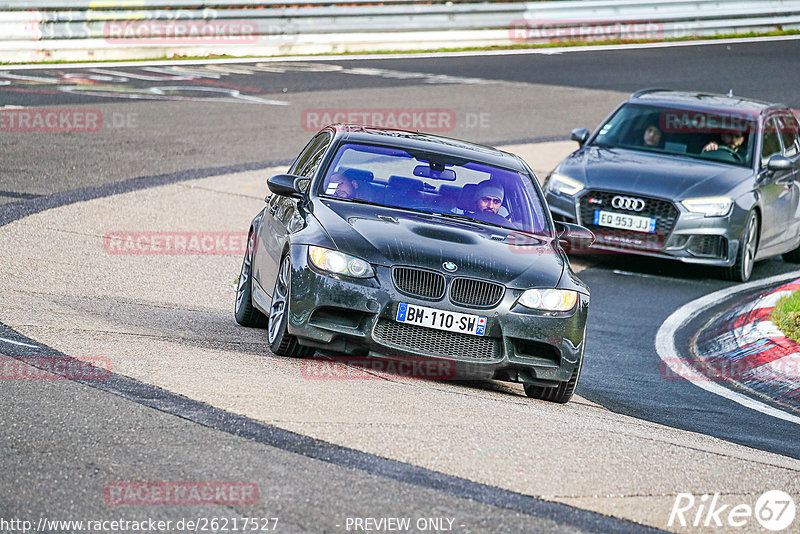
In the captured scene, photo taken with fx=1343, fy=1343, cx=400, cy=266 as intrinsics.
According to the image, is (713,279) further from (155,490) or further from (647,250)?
(155,490)

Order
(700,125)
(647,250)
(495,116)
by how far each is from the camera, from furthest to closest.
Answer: (495,116), (700,125), (647,250)

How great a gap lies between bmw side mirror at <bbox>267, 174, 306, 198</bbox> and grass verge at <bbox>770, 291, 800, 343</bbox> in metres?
4.17

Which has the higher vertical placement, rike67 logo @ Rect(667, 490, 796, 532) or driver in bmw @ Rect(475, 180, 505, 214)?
driver in bmw @ Rect(475, 180, 505, 214)

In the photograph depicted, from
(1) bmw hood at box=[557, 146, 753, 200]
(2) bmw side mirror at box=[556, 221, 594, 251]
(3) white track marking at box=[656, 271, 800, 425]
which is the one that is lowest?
(3) white track marking at box=[656, 271, 800, 425]

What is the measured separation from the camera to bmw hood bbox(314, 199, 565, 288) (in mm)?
7996

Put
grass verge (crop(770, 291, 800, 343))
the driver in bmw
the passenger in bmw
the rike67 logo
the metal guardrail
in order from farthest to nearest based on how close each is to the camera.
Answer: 1. the metal guardrail
2. grass verge (crop(770, 291, 800, 343))
3. the driver in bmw
4. the passenger in bmw
5. the rike67 logo

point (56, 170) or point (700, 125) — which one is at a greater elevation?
point (700, 125)

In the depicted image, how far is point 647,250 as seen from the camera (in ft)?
44.1

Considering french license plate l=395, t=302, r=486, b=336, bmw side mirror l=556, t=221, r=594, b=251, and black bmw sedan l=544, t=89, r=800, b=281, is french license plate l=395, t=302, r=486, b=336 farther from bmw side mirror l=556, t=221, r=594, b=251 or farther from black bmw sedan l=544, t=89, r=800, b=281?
black bmw sedan l=544, t=89, r=800, b=281

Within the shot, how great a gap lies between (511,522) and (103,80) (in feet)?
61.4

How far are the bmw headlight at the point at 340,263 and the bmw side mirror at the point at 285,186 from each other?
97 cm

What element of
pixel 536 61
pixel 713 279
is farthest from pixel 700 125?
pixel 536 61

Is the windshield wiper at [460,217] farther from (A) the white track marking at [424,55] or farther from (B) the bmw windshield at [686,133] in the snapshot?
(A) the white track marking at [424,55]

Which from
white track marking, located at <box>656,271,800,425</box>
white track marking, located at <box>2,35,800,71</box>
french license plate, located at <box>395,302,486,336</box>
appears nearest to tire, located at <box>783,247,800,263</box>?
white track marking, located at <box>656,271,800,425</box>
